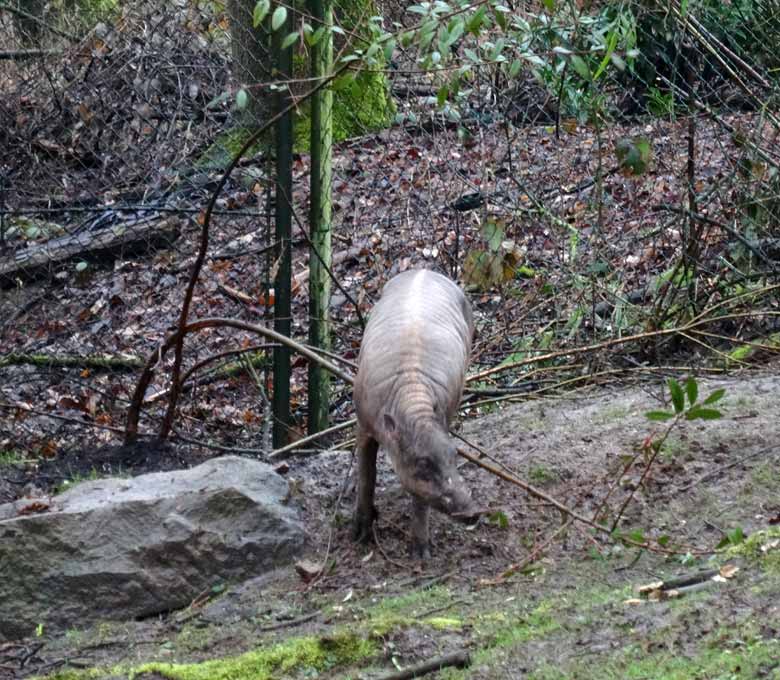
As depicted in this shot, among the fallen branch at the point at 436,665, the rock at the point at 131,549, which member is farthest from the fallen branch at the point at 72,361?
the fallen branch at the point at 436,665

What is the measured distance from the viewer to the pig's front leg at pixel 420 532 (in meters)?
5.42

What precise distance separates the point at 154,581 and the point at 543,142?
17.2 feet

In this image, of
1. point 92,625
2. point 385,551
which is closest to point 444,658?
point 385,551

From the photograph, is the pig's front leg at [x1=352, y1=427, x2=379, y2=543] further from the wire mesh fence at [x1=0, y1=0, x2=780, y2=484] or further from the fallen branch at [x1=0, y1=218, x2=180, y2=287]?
the fallen branch at [x1=0, y1=218, x2=180, y2=287]

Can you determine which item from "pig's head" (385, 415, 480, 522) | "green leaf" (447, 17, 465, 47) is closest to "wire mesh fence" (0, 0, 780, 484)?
"green leaf" (447, 17, 465, 47)

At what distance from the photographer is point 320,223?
22.5 feet

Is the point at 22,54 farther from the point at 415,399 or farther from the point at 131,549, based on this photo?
the point at 415,399

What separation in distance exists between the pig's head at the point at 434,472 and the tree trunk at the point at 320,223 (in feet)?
5.88

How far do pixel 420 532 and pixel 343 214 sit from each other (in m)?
3.91

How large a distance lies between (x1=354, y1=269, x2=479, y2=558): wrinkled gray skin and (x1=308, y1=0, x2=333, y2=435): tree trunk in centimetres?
90

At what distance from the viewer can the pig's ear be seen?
519 cm

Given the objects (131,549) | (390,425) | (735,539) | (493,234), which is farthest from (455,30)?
(493,234)

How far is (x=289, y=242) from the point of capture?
22.0 ft

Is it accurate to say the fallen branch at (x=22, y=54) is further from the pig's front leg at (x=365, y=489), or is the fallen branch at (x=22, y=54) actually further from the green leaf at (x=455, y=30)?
the green leaf at (x=455, y=30)
